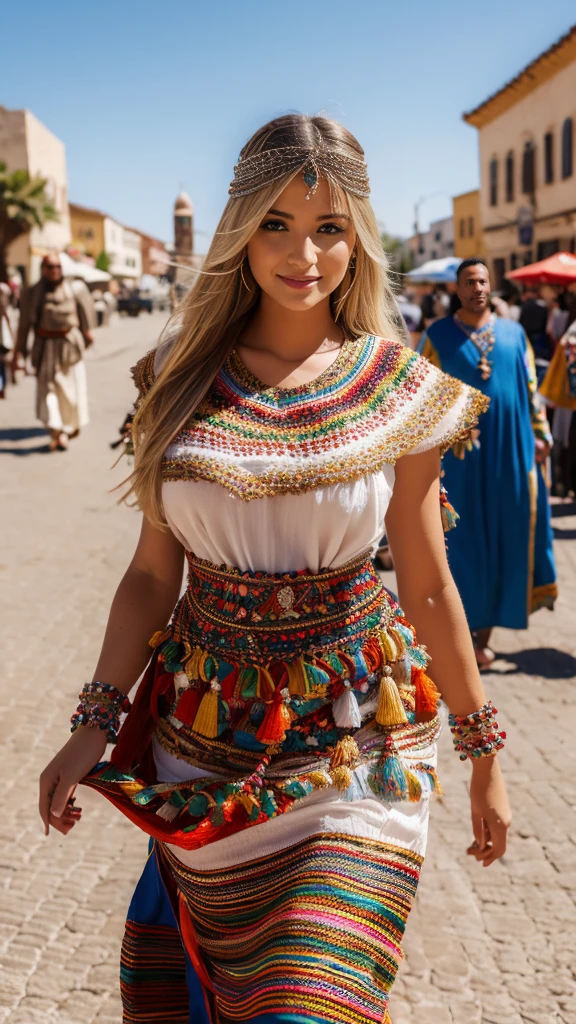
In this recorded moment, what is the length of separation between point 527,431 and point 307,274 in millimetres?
3737

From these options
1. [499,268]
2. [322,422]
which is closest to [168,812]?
[322,422]

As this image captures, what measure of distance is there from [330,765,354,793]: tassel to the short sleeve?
2.11ft

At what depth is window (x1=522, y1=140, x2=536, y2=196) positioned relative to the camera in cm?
3731

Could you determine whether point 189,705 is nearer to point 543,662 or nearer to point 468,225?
point 543,662

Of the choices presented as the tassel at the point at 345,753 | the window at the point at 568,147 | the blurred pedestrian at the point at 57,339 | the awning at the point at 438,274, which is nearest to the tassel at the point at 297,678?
the tassel at the point at 345,753

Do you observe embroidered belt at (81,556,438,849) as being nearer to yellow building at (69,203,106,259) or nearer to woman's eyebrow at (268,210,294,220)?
woman's eyebrow at (268,210,294,220)

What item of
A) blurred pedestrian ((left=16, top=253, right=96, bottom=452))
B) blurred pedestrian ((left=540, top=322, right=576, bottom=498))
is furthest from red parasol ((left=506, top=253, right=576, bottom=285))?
blurred pedestrian ((left=16, top=253, right=96, bottom=452))

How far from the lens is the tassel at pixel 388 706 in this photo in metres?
2.16

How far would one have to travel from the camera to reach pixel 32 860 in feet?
13.1

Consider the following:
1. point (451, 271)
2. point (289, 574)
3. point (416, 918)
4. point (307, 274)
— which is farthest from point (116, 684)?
point (451, 271)

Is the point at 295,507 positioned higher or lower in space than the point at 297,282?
lower

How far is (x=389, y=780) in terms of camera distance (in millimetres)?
2107

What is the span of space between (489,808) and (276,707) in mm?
596

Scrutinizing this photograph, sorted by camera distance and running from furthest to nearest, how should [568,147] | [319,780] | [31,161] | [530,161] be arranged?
[31,161] → [530,161] → [568,147] → [319,780]
